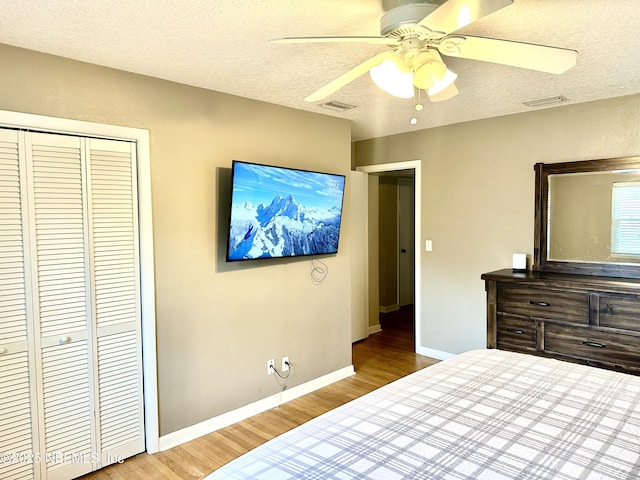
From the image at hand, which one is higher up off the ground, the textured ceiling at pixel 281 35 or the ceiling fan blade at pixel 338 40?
the textured ceiling at pixel 281 35

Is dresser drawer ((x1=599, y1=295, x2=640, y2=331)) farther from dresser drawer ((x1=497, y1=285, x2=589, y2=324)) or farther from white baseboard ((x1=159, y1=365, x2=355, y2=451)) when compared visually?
white baseboard ((x1=159, y1=365, x2=355, y2=451))

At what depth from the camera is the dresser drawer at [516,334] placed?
304 cm

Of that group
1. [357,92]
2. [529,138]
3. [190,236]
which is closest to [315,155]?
[357,92]

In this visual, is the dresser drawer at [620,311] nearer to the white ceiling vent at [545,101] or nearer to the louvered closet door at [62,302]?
the white ceiling vent at [545,101]

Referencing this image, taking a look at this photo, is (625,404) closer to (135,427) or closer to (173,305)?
(173,305)

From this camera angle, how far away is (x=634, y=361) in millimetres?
2615

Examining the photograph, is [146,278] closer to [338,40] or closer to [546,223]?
[338,40]

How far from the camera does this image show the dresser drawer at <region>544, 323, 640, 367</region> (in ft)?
8.63

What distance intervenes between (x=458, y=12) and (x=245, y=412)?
110 inches

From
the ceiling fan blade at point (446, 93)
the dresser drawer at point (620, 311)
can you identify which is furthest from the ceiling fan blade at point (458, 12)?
the dresser drawer at point (620, 311)

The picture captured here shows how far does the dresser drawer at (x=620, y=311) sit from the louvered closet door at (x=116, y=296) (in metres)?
2.98

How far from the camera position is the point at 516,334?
312 cm

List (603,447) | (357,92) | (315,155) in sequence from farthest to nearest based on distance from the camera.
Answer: (315,155) → (357,92) → (603,447)

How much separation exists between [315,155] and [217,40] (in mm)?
1550
